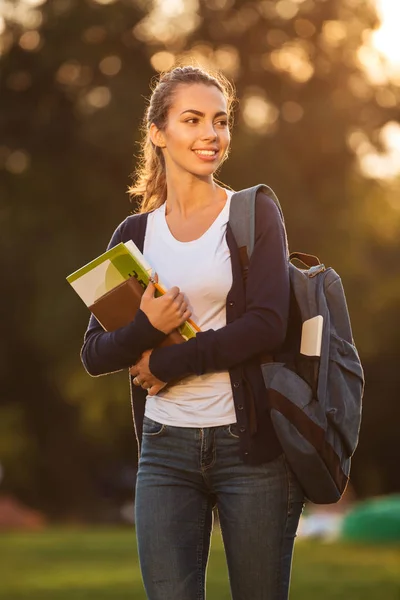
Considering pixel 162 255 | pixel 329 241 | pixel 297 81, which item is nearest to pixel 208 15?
pixel 297 81

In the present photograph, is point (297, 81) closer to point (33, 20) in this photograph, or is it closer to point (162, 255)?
point (33, 20)

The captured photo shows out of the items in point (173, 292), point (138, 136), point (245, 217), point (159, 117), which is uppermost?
point (159, 117)

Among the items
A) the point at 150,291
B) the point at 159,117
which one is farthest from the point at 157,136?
the point at 150,291

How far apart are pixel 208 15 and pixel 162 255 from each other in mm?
17911

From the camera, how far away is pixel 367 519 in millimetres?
13891

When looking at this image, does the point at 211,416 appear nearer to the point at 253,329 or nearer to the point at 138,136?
the point at 253,329

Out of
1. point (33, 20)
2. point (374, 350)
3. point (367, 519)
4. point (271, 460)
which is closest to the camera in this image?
point (271, 460)

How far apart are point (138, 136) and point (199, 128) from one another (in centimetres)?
1562

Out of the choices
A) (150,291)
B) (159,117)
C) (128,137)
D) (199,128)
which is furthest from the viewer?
(128,137)

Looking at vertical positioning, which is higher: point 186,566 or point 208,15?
point 208,15

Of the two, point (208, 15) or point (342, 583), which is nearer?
point (342, 583)

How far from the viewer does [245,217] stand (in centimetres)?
372

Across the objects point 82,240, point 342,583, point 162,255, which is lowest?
point 342,583

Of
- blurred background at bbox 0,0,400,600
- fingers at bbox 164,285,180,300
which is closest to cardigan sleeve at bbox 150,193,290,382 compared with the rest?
fingers at bbox 164,285,180,300
